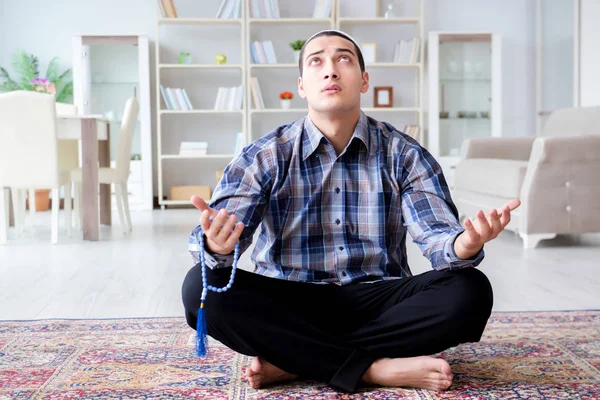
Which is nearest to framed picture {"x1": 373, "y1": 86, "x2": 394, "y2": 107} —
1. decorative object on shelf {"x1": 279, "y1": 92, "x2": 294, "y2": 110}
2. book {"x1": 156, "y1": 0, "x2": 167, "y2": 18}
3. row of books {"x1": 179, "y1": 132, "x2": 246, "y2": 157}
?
decorative object on shelf {"x1": 279, "y1": 92, "x2": 294, "y2": 110}

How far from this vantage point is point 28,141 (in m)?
3.88

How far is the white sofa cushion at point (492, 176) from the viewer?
3777 mm

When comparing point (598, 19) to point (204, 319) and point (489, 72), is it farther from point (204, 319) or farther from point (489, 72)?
point (204, 319)

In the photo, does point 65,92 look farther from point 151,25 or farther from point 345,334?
point 345,334

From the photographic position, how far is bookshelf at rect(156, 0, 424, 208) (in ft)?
20.7

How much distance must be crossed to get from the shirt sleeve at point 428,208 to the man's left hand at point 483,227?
0.07 meters

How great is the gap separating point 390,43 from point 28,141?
3.69 metres

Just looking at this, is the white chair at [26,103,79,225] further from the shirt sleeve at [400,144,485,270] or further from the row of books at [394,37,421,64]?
the shirt sleeve at [400,144,485,270]

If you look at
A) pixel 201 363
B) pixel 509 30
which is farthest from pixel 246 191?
pixel 509 30

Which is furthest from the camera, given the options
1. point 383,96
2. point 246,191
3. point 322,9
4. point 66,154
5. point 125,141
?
point 383,96

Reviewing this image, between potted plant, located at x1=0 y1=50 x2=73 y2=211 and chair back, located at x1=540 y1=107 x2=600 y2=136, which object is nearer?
chair back, located at x1=540 y1=107 x2=600 y2=136

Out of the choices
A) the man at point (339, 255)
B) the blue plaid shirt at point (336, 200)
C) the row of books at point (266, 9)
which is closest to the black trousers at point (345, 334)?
the man at point (339, 255)

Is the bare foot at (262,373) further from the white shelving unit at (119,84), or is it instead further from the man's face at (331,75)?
the white shelving unit at (119,84)

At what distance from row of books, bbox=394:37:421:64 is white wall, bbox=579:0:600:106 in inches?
52.9
